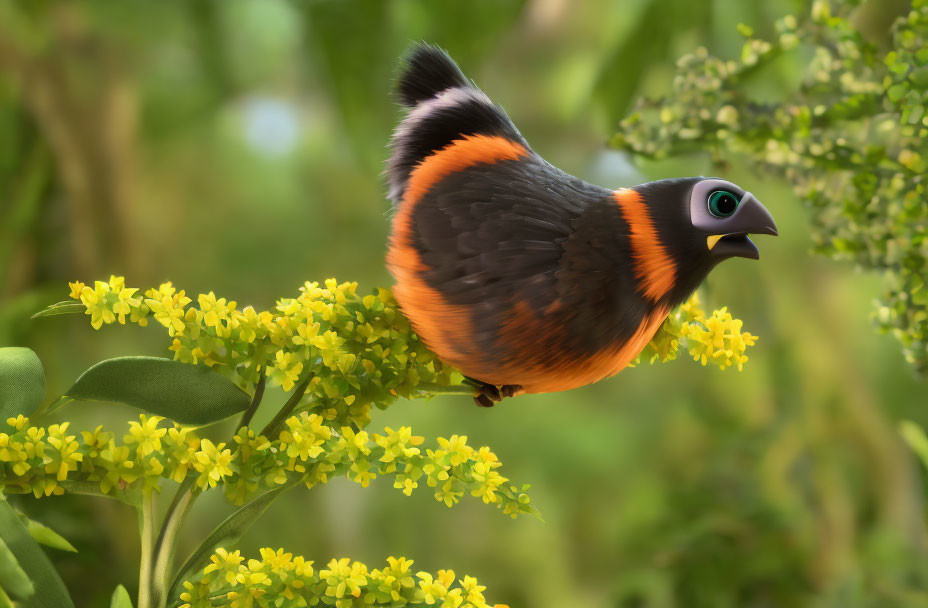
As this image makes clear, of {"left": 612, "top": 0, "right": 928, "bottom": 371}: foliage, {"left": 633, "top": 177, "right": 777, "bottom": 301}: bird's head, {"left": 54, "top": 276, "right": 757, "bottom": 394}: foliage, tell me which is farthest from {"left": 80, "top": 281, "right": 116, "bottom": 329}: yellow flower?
{"left": 612, "top": 0, "right": 928, "bottom": 371}: foliage

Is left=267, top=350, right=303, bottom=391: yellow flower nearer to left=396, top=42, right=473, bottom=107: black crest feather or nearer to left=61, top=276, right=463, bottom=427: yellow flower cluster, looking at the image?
left=61, top=276, right=463, bottom=427: yellow flower cluster

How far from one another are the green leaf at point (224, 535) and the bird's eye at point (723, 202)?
0.20m

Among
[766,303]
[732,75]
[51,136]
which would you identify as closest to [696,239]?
[732,75]

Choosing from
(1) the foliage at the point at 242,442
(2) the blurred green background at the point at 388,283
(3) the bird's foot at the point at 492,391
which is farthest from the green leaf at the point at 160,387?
(2) the blurred green background at the point at 388,283

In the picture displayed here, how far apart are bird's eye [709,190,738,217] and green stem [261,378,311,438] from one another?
182 mm

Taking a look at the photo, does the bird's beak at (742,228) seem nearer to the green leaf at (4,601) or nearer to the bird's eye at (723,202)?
the bird's eye at (723,202)

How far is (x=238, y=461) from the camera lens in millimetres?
332

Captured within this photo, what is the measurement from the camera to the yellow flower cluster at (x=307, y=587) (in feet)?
1.05

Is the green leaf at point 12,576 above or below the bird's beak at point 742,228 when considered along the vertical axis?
below

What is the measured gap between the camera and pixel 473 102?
401 millimetres

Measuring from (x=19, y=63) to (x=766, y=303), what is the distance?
1.00 metres

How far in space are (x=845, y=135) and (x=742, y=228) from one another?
305mm

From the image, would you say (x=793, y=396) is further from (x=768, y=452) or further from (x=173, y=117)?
(x=173, y=117)

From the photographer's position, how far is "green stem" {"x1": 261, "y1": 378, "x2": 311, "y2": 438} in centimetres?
36
